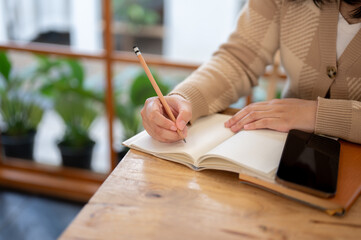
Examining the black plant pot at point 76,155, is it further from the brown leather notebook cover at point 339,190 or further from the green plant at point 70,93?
the brown leather notebook cover at point 339,190

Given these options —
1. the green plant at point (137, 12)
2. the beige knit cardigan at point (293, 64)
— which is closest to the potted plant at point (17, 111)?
the green plant at point (137, 12)

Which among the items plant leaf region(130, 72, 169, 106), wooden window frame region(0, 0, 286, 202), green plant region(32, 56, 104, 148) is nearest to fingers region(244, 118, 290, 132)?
wooden window frame region(0, 0, 286, 202)

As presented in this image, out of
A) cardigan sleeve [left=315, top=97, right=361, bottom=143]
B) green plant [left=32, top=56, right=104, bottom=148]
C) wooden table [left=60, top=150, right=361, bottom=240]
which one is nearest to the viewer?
wooden table [left=60, top=150, right=361, bottom=240]

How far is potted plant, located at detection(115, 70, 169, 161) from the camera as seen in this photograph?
5.69ft

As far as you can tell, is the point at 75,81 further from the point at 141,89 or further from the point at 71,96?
the point at 141,89

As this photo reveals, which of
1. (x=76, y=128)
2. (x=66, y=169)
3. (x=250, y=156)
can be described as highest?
(x=250, y=156)

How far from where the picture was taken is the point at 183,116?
72 cm

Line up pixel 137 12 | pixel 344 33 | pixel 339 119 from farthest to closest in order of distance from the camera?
pixel 137 12, pixel 344 33, pixel 339 119

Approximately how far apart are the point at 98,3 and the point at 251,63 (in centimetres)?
109

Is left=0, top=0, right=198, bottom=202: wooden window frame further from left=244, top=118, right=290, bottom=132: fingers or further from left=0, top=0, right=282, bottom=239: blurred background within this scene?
left=244, top=118, right=290, bottom=132: fingers

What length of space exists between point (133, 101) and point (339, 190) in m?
1.29

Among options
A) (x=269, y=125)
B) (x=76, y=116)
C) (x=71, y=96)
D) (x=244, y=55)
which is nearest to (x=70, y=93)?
(x=71, y=96)

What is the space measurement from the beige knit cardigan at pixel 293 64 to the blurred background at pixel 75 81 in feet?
2.16

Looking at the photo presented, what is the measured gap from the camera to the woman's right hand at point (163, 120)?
696mm
